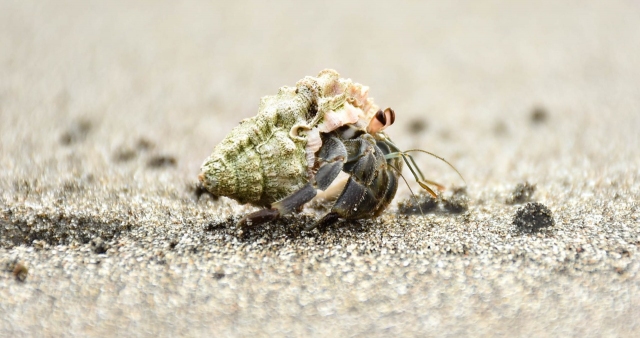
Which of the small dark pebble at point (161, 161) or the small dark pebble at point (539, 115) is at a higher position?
the small dark pebble at point (161, 161)

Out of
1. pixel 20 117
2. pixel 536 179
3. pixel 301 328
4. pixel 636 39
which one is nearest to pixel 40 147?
pixel 20 117

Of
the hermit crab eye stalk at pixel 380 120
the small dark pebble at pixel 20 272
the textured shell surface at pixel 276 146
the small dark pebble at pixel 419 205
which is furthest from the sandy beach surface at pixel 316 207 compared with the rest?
the hermit crab eye stalk at pixel 380 120

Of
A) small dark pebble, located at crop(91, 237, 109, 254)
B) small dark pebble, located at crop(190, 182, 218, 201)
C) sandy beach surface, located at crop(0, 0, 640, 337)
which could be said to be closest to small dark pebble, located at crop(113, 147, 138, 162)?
sandy beach surface, located at crop(0, 0, 640, 337)

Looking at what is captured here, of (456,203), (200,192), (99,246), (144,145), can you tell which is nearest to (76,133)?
(144,145)

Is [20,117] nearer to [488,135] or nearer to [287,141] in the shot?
[287,141]

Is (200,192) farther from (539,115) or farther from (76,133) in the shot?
(539,115)

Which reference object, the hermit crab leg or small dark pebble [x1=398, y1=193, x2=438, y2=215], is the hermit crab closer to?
the hermit crab leg

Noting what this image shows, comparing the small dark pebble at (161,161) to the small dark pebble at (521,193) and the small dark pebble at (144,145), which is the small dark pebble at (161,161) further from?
the small dark pebble at (521,193)
